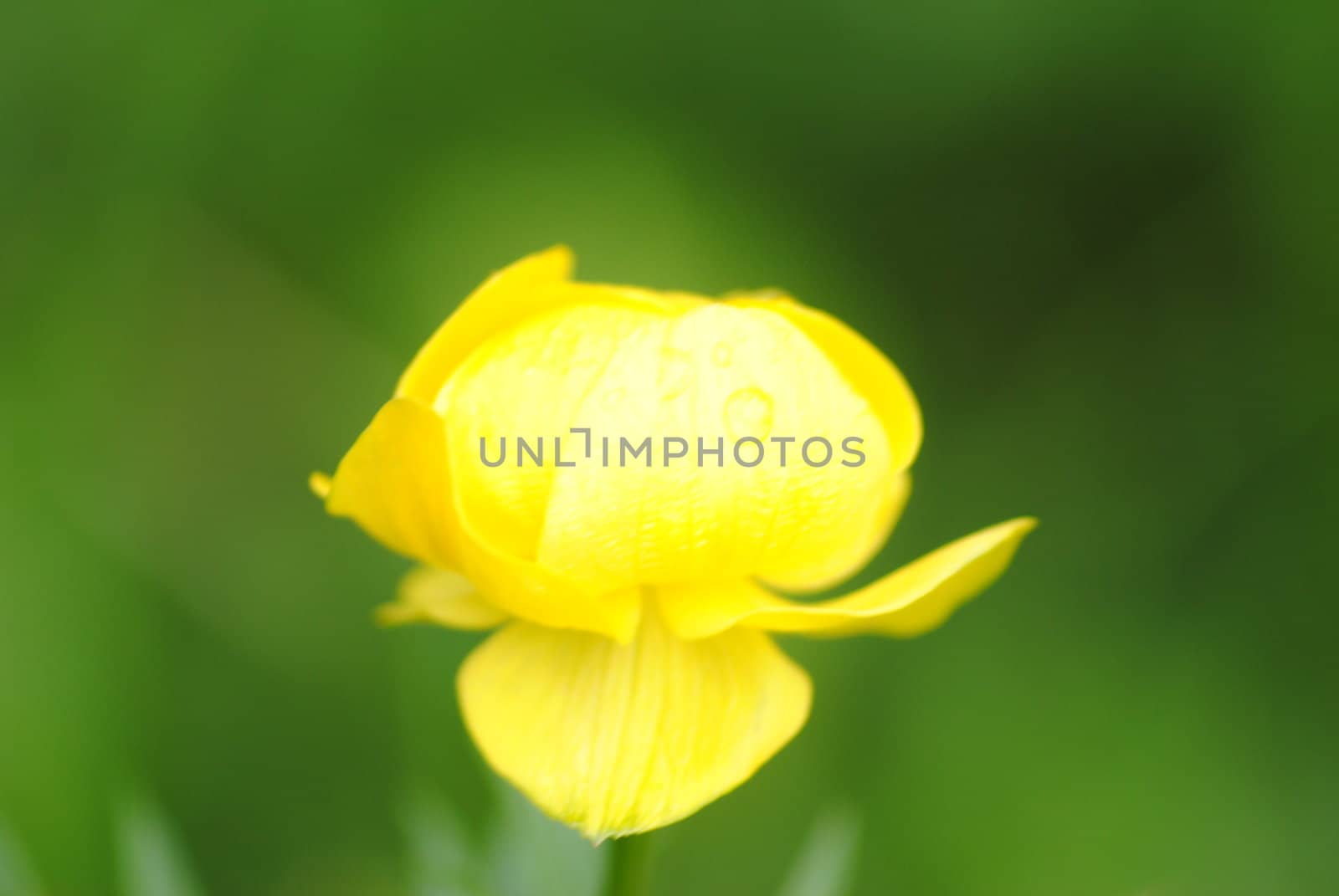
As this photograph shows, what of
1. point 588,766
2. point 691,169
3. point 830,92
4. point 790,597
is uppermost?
point 830,92

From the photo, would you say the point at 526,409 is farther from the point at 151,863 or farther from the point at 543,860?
the point at 151,863

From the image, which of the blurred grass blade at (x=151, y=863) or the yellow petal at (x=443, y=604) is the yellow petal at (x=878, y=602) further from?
the blurred grass blade at (x=151, y=863)

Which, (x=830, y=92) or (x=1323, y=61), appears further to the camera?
(x=830, y=92)

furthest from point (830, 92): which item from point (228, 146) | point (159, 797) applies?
point (159, 797)

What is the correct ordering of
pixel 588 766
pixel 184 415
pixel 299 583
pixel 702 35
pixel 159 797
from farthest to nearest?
pixel 702 35 < pixel 184 415 < pixel 299 583 < pixel 159 797 < pixel 588 766

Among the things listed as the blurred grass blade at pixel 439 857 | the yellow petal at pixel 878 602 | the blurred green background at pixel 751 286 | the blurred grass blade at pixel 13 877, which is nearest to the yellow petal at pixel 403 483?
the yellow petal at pixel 878 602

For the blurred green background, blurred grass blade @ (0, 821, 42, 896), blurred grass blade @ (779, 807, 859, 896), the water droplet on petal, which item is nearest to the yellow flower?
the water droplet on petal

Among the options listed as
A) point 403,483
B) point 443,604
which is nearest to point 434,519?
point 403,483

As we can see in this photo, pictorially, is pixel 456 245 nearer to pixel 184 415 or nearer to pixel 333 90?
pixel 333 90
